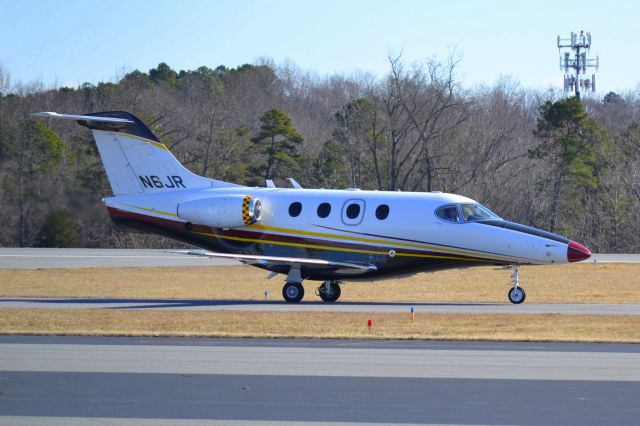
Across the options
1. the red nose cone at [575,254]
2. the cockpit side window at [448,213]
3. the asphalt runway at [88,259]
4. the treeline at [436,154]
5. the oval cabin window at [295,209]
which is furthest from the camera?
the treeline at [436,154]

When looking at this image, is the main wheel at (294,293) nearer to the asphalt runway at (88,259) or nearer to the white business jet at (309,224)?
the white business jet at (309,224)

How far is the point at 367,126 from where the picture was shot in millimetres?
63844

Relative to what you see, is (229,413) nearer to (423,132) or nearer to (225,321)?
(225,321)

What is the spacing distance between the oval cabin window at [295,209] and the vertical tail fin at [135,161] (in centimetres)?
201

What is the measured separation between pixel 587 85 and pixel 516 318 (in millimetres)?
73923

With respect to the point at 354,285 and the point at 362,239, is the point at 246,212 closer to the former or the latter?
the point at 362,239

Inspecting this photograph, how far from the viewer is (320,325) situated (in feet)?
70.2

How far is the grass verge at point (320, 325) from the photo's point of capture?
1962 centimetres

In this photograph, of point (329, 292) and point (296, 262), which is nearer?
point (296, 262)

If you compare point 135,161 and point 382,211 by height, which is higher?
point 135,161

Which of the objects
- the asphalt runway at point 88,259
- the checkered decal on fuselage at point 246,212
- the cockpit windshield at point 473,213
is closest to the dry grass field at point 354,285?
the asphalt runway at point 88,259

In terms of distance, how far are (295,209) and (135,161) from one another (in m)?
4.66

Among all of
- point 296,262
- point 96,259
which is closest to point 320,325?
point 296,262

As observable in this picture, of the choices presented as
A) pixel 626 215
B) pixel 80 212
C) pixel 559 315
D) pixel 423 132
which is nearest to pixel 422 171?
pixel 423 132
